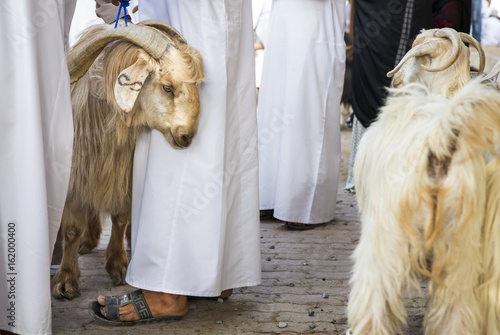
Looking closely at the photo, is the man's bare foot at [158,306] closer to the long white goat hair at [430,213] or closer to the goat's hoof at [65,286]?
the goat's hoof at [65,286]

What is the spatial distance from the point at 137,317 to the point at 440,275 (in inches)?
62.8

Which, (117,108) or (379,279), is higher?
(117,108)

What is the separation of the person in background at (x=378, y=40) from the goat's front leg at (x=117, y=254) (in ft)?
8.39

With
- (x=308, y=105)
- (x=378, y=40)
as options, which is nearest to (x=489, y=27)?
(x=378, y=40)

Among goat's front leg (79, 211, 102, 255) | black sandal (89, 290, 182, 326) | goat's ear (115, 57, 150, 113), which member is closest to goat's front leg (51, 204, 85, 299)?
black sandal (89, 290, 182, 326)

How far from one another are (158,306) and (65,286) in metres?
0.74

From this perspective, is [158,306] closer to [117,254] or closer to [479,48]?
[117,254]

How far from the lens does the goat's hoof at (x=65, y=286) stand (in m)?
3.52

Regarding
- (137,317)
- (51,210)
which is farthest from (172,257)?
(51,210)

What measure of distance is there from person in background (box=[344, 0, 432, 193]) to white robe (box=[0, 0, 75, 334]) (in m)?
3.35

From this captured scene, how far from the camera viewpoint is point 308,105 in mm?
5188

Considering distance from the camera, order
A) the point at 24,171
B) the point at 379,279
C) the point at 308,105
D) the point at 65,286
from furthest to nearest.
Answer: the point at 308,105 → the point at 65,286 → the point at 24,171 → the point at 379,279

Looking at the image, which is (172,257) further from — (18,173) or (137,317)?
(18,173)

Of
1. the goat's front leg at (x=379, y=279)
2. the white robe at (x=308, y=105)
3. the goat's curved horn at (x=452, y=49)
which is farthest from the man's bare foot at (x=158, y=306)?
the white robe at (x=308, y=105)
